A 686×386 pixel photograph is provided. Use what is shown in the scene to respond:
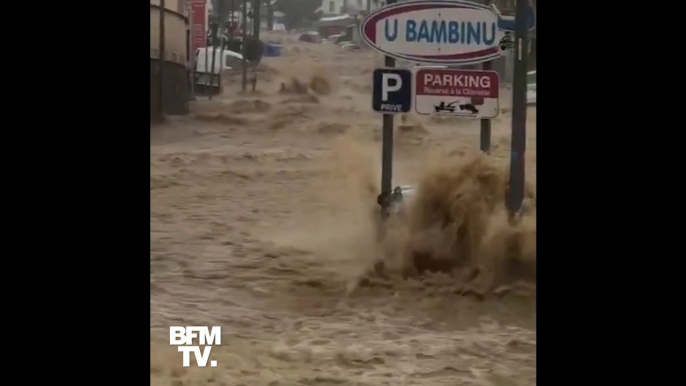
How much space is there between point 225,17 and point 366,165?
46 centimetres

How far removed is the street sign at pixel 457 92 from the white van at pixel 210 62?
1.39ft

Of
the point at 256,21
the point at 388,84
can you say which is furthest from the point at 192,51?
the point at 388,84

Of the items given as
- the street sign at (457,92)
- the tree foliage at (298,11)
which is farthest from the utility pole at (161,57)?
the street sign at (457,92)

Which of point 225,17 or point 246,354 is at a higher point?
point 225,17

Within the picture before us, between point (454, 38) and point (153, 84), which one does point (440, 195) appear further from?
point (153, 84)

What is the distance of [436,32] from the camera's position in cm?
198

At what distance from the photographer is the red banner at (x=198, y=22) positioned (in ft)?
6.36

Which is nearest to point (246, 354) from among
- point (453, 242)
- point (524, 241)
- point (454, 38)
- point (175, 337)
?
point (175, 337)

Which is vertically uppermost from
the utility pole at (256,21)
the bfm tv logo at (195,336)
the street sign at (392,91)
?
the utility pole at (256,21)

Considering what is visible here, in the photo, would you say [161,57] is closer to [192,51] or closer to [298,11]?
[192,51]

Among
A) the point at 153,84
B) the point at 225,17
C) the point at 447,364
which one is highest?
the point at 225,17

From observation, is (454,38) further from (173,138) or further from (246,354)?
(246,354)

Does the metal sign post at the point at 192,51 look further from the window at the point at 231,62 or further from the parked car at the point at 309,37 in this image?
the parked car at the point at 309,37
